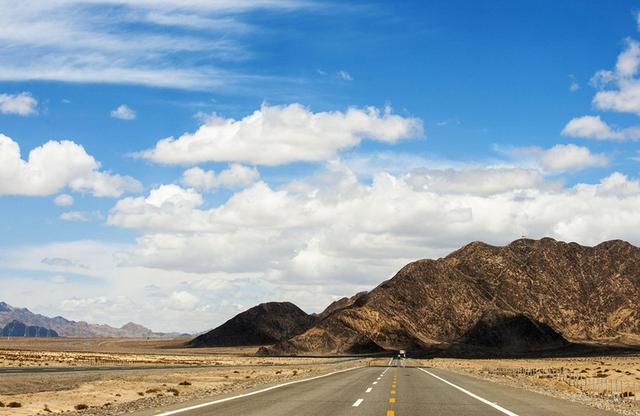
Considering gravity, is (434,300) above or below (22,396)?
above

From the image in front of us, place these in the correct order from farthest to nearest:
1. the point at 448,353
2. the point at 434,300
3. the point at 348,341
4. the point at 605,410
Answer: the point at 434,300, the point at 348,341, the point at 448,353, the point at 605,410

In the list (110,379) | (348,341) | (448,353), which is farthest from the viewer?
(348,341)

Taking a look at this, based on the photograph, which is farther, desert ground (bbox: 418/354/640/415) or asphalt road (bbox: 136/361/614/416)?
desert ground (bbox: 418/354/640/415)

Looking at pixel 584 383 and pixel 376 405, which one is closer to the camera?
pixel 376 405

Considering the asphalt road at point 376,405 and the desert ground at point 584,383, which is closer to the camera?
the asphalt road at point 376,405

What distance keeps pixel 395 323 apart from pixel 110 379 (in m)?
146

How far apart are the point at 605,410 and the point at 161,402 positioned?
15.5 meters

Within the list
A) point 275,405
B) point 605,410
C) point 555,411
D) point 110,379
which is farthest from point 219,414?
point 110,379

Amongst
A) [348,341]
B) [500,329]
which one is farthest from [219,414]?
[500,329]

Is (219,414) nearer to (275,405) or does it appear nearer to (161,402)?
(275,405)

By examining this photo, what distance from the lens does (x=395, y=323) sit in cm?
18575

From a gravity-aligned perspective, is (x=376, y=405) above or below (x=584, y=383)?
above

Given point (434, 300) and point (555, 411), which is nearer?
point (555, 411)

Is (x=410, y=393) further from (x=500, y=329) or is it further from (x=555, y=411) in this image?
(x=500, y=329)
